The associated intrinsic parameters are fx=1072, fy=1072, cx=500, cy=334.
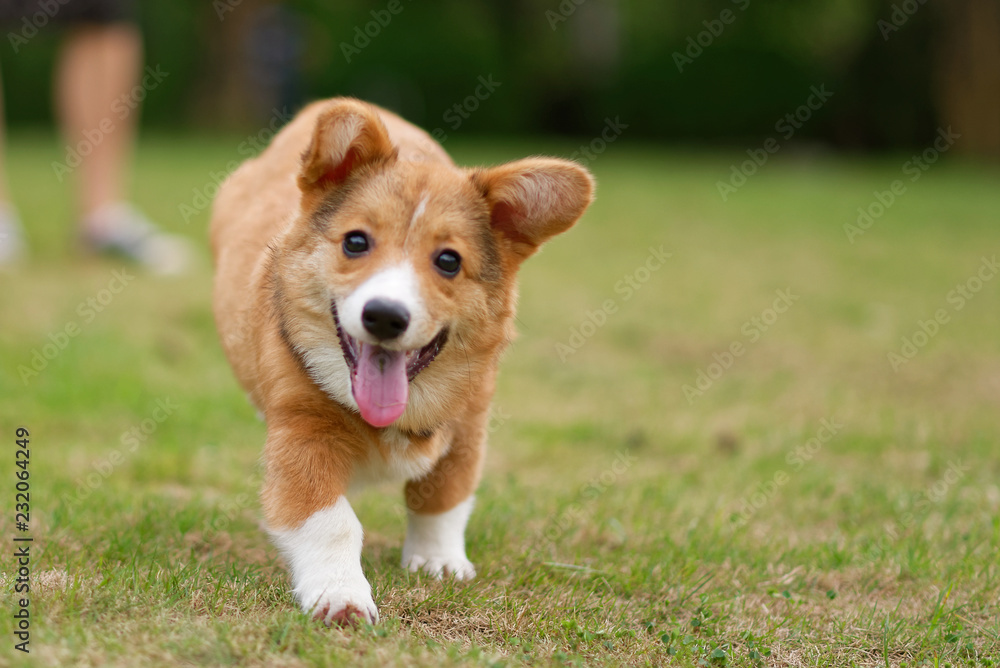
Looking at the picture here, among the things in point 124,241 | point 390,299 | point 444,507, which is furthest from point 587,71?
point 390,299

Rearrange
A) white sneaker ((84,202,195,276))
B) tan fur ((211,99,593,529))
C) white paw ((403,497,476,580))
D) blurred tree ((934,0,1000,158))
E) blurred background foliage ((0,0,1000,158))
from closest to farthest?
tan fur ((211,99,593,529)) < white paw ((403,497,476,580)) < white sneaker ((84,202,195,276)) < blurred tree ((934,0,1000,158)) < blurred background foliage ((0,0,1000,158))

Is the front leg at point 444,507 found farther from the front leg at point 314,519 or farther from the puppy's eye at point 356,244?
the puppy's eye at point 356,244

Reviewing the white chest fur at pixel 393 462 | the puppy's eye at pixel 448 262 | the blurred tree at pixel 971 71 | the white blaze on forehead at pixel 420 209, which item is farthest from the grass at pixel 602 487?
the blurred tree at pixel 971 71

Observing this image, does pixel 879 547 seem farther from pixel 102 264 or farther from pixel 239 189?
pixel 102 264

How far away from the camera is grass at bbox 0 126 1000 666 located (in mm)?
2824

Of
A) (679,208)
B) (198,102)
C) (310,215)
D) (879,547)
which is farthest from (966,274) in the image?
(198,102)

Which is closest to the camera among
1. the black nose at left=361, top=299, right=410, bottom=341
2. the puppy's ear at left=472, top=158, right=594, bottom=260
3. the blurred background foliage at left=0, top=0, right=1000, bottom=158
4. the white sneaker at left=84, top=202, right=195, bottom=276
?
the black nose at left=361, top=299, right=410, bottom=341

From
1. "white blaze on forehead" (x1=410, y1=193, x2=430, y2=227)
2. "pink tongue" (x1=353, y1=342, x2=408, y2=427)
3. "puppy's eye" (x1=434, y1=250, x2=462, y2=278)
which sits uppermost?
"white blaze on forehead" (x1=410, y1=193, x2=430, y2=227)

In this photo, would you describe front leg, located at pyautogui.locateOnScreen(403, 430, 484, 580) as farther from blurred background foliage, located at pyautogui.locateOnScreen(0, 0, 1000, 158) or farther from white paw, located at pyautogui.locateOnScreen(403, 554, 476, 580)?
blurred background foliage, located at pyautogui.locateOnScreen(0, 0, 1000, 158)

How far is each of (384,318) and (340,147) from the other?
0.64 meters

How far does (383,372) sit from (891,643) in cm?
161

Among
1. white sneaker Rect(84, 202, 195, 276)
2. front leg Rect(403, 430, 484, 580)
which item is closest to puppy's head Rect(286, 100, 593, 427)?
front leg Rect(403, 430, 484, 580)

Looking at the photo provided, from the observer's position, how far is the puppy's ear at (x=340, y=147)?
10.0ft

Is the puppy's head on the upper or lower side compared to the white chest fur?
upper
